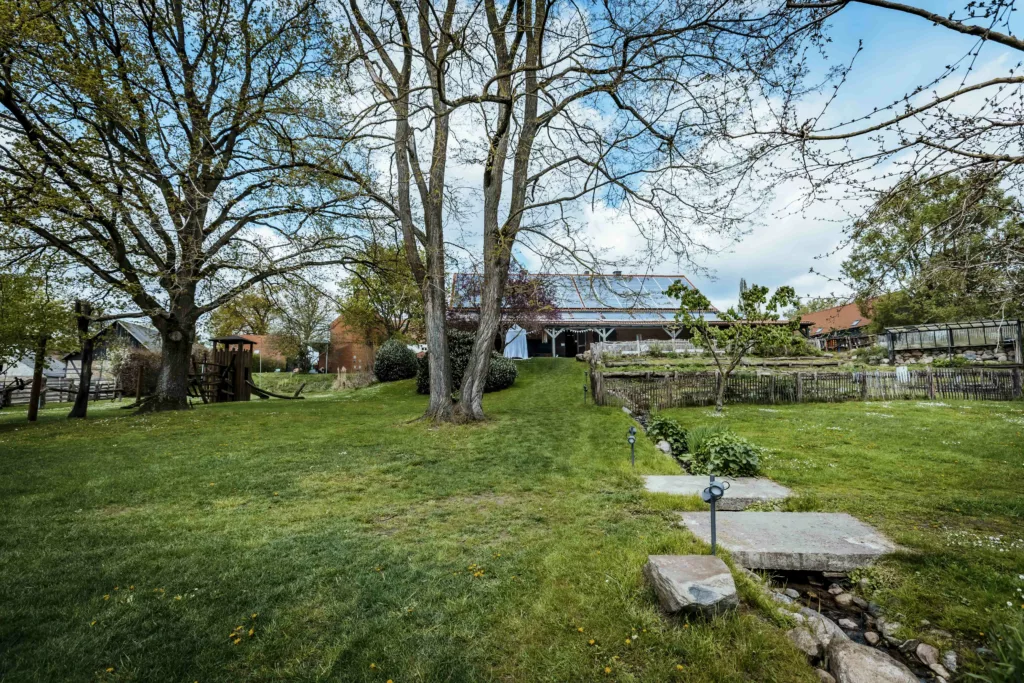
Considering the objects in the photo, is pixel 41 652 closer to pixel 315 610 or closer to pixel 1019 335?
pixel 315 610

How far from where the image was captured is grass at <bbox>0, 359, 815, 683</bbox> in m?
2.63

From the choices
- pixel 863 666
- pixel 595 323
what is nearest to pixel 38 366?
pixel 863 666

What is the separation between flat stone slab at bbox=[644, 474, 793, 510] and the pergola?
27740mm

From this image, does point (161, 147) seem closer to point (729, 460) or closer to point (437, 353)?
point (437, 353)

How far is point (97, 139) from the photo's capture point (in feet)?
37.7

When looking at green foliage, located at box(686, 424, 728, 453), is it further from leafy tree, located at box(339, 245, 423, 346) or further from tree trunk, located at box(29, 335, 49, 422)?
tree trunk, located at box(29, 335, 49, 422)

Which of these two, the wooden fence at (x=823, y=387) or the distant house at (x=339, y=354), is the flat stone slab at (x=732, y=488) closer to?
the wooden fence at (x=823, y=387)

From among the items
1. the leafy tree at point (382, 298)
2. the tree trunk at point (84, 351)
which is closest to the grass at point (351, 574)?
the leafy tree at point (382, 298)

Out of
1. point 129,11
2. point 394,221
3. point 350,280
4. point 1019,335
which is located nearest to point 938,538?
point 394,221

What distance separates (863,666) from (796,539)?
161cm

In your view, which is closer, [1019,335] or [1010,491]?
[1010,491]

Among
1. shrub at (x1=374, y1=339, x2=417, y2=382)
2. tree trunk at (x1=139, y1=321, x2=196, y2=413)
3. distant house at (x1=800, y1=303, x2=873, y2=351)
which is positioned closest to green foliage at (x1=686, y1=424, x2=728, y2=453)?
tree trunk at (x1=139, y1=321, x2=196, y2=413)

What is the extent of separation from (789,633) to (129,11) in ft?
60.2

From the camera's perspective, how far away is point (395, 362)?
79.5 feet
